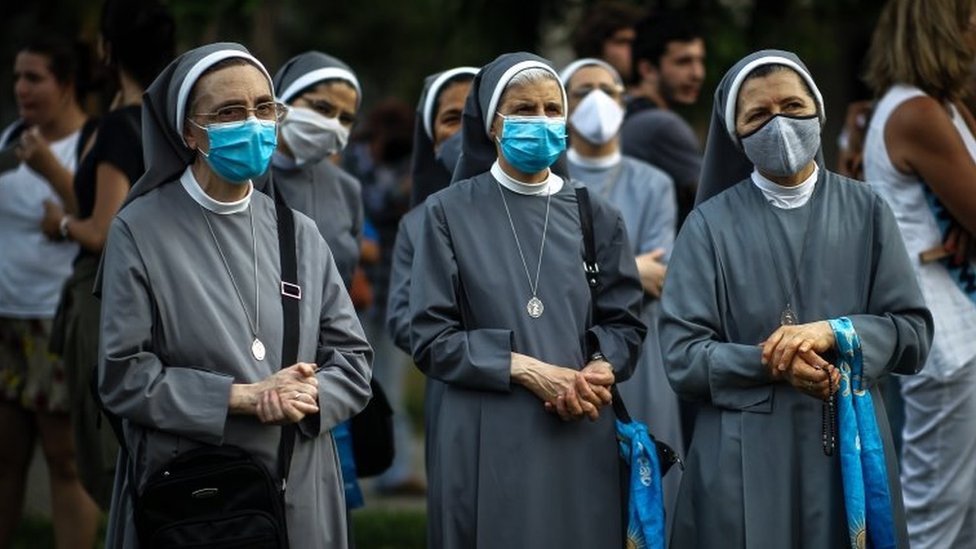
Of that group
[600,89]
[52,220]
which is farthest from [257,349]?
[600,89]

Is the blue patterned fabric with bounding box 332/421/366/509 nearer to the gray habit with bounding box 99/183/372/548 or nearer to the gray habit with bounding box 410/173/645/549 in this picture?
the gray habit with bounding box 410/173/645/549

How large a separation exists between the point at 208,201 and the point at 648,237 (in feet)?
9.19

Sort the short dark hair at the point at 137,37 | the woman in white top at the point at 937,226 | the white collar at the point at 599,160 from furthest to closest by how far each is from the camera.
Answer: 1. the white collar at the point at 599,160
2. the short dark hair at the point at 137,37
3. the woman in white top at the point at 937,226

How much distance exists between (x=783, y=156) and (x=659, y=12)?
3.69 m

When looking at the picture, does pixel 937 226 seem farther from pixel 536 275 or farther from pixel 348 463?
pixel 348 463

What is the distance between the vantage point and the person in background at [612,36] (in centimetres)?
967

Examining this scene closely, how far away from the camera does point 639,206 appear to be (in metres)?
8.06

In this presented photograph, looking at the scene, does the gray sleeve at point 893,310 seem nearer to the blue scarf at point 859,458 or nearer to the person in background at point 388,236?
the blue scarf at point 859,458

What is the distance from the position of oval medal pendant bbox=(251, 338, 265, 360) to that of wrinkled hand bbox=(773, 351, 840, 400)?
5.12 feet

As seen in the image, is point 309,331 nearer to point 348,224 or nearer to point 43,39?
point 348,224

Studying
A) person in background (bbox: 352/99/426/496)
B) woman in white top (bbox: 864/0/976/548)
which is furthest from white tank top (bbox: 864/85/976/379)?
person in background (bbox: 352/99/426/496)

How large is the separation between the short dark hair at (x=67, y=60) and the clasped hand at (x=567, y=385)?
3.27 m

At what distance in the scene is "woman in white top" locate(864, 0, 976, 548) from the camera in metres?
7.08

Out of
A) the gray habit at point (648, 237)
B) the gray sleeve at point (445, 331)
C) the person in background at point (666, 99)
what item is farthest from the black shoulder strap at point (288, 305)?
the person in background at point (666, 99)
